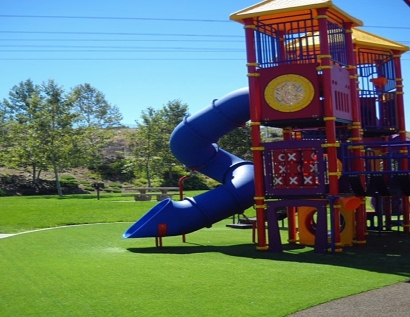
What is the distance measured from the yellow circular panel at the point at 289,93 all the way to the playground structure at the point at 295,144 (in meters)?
0.02

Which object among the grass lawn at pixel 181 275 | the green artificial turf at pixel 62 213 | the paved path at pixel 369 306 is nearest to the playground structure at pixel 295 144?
the grass lawn at pixel 181 275

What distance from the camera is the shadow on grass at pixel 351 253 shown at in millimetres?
11227

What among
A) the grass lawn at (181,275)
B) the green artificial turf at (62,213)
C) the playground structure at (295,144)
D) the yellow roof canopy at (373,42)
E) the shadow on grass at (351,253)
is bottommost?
the shadow on grass at (351,253)

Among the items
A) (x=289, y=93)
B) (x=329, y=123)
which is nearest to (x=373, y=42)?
(x=289, y=93)

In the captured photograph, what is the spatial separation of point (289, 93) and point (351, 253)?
3.82m

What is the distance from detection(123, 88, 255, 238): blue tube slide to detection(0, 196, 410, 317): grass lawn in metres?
0.63

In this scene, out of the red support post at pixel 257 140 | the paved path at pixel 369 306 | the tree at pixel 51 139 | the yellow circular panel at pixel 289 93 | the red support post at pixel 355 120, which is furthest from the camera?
the tree at pixel 51 139

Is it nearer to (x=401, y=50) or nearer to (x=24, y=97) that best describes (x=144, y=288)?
(x=401, y=50)

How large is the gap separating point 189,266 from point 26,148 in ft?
114

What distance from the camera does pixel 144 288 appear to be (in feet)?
30.3

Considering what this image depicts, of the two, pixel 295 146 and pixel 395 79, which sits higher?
pixel 395 79

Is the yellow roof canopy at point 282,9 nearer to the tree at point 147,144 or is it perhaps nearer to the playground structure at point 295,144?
the playground structure at point 295,144

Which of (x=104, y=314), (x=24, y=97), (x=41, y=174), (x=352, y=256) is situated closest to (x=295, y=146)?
(x=352, y=256)

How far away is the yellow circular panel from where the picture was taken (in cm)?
1373
